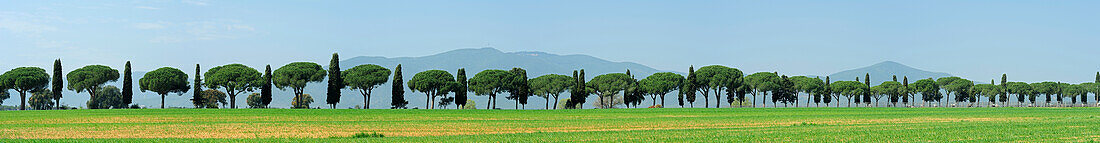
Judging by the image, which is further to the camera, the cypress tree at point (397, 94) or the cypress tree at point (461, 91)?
the cypress tree at point (461, 91)

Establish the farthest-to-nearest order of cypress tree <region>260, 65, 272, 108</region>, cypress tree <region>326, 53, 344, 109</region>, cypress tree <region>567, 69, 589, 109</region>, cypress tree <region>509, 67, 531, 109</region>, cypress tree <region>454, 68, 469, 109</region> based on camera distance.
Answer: cypress tree <region>567, 69, 589, 109</region>, cypress tree <region>509, 67, 531, 109</region>, cypress tree <region>454, 68, 469, 109</region>, cypress tree <region>260, 65, 272, 108</region>, cypress tree <region>326, 53, 344, 109</region>

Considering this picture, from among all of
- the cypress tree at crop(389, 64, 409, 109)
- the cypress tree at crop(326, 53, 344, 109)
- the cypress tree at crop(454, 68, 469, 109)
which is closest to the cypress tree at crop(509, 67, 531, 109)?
the cypress tree at crop(454, 68, 469, 109)

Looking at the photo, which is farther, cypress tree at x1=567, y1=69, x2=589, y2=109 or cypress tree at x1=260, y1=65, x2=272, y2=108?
cypress tree at x1=567, y1=69, x2=589, y2=109

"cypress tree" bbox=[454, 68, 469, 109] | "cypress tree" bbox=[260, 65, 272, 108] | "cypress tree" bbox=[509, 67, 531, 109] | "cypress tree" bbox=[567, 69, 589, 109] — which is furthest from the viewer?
"cypress tree" bbox=[567, 69, 589, 109]

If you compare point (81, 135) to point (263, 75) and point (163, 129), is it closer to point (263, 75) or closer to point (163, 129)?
point (163, 129)

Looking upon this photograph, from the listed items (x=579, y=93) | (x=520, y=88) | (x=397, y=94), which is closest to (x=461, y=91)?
(x=520, y=88)

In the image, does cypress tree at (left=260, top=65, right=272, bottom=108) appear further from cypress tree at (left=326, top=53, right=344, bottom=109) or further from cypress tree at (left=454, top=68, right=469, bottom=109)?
cypress tree at (left=454, top=68, right=469, bottom=109)

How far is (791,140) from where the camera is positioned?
37188mm

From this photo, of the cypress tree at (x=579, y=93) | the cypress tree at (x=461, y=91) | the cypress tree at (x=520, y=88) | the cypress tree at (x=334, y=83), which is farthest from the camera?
the cypress tree at (x=579, y=93)

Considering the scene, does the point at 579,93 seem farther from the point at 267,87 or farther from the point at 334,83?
the point at 267,87

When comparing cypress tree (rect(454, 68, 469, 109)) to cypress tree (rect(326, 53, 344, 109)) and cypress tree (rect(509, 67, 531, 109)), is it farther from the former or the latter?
cypress tree (rect(326, 53, 344, 109))

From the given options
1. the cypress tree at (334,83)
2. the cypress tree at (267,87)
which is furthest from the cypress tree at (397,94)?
the cypress tree at (267,87)

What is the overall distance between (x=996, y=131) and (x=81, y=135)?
143ft

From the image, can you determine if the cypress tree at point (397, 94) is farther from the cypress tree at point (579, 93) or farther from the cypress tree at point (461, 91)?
the cypress tree at point (579, 93)
